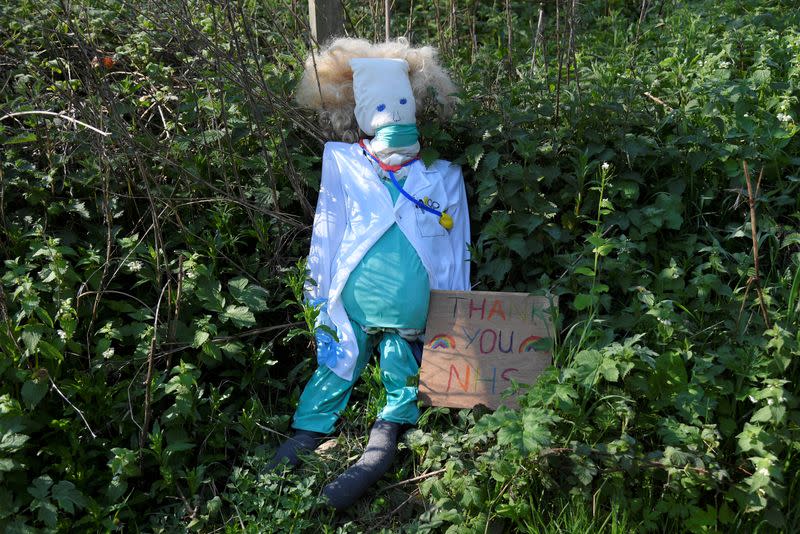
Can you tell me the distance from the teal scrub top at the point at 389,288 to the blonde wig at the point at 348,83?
0.65 metres

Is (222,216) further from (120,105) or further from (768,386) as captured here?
(768,386)

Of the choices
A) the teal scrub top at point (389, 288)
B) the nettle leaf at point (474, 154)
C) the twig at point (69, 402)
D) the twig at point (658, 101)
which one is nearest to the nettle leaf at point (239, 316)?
the teal scrub top at point (389, 288)

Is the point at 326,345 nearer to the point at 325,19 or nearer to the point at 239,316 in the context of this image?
the point at 239,316

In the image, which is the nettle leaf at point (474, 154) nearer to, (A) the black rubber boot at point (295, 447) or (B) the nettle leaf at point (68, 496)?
(A) the black rubber boot at point (295, 447)

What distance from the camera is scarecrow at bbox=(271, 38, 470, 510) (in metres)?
3.15

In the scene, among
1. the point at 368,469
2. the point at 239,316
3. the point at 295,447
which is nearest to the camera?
the point at 368,469

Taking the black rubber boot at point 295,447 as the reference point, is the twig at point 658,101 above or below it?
above

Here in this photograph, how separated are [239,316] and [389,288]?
62cm

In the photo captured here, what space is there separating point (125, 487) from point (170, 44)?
95.0 inches

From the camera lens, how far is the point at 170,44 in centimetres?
408

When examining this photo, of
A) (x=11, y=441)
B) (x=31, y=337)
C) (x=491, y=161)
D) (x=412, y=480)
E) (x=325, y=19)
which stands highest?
(x=325, y=19)

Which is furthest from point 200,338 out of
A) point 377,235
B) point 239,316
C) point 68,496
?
point 377,235

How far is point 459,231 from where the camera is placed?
337cm

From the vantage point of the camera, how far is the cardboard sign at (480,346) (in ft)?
10.1
